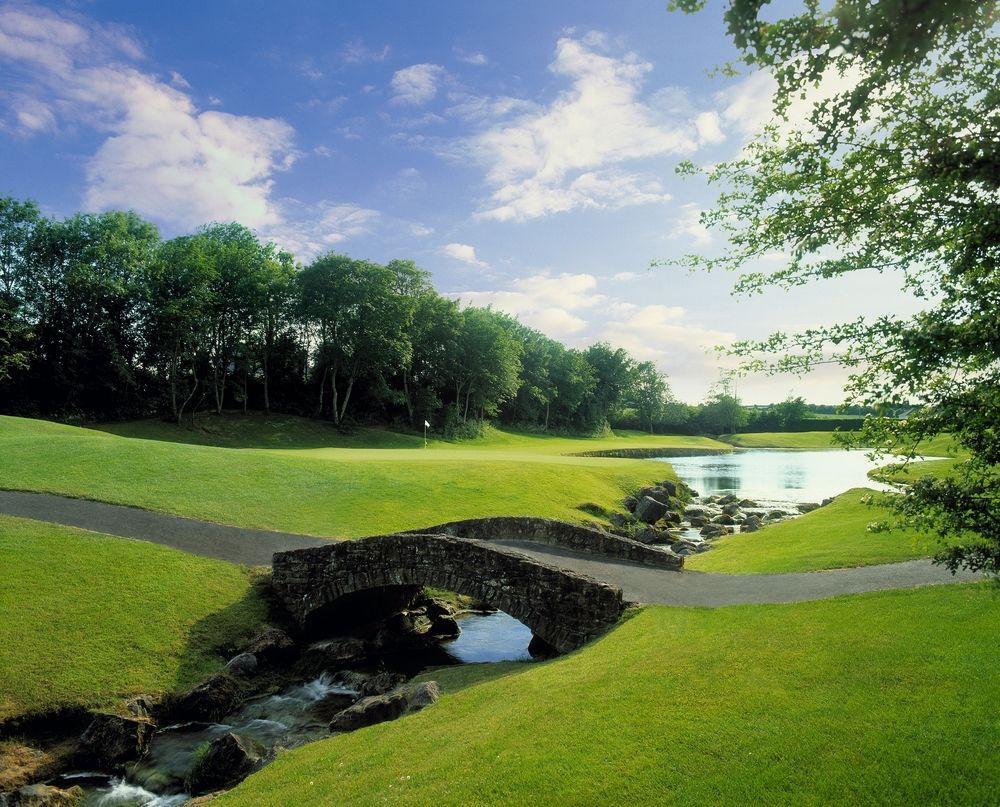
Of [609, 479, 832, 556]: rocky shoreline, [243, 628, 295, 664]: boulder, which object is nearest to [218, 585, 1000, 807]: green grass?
[243, 628, 295, 664]: boulder

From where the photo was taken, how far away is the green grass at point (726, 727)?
6.66m

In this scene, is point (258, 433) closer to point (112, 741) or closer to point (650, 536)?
point (650, 536)

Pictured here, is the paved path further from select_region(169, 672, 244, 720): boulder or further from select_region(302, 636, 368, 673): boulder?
select_region(169, 672, 244, 720): boulder

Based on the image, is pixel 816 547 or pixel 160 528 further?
pixel 160 528

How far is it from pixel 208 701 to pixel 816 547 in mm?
19065

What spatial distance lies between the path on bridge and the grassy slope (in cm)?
123

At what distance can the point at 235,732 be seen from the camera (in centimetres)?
1270

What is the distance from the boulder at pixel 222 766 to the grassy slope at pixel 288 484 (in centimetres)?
1272

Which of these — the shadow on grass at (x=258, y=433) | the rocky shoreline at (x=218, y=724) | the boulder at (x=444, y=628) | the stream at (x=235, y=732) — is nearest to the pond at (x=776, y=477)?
the boulder at (x=444, y=628)

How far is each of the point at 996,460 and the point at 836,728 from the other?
3840 millimetres

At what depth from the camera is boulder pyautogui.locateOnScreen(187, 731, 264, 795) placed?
36.5 feet

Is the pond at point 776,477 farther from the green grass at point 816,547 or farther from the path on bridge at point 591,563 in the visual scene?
the path on bridge at point 591,563

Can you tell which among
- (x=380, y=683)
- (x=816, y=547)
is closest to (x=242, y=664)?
(x=380, y=683)

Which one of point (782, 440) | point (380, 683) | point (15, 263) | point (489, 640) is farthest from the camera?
point (782, 440)
